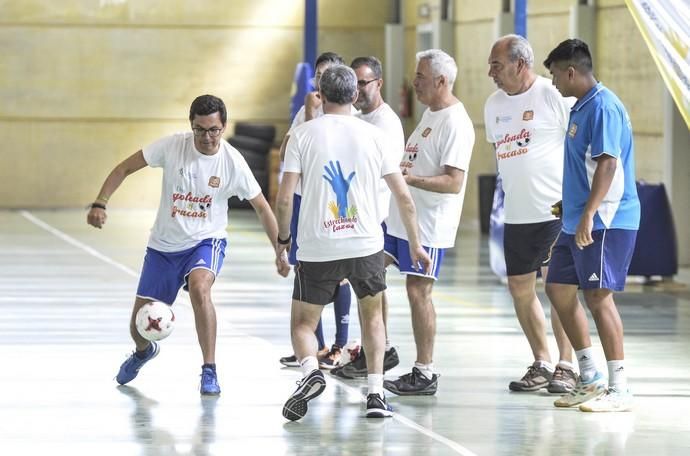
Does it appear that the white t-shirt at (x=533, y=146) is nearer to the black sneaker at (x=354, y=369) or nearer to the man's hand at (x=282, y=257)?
the black sneaker at (x=354, y=369)

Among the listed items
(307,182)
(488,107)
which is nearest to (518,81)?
(488,107)

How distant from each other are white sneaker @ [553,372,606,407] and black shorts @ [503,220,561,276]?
832 mm

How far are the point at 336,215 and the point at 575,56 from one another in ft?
5.05

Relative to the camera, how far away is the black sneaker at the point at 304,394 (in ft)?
24.6

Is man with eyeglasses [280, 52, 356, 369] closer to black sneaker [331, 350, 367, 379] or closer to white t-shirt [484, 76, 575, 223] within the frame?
A: black sneaker [331, 350, 367, 379]

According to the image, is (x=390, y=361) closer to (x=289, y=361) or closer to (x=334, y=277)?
(x=289, y=361)

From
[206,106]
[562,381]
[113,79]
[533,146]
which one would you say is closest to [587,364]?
[562,381]

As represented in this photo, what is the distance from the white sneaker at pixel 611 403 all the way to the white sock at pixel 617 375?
0.07 feet

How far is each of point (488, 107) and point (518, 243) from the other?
Result: 82 cm

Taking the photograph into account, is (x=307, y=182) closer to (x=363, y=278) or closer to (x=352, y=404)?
(x=363, y=278)

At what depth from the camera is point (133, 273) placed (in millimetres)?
15789

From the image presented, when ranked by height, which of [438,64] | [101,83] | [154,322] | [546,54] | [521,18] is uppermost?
[521,18]

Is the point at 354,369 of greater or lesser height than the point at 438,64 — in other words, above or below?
below

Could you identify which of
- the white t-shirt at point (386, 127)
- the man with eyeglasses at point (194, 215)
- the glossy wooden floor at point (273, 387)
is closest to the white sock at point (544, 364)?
the glossy wooden floor at point (273, 387)
